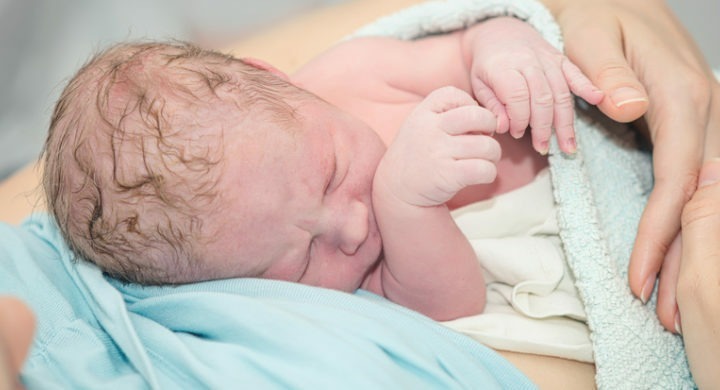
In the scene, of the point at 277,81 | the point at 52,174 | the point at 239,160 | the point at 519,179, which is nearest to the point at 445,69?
the point at 519,179

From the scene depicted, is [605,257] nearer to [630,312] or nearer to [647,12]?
[630,312]

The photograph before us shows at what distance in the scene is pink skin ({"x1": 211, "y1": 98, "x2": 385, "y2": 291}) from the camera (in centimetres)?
97

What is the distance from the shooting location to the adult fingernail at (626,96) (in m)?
1.07

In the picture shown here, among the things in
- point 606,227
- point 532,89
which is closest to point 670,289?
point 606,227

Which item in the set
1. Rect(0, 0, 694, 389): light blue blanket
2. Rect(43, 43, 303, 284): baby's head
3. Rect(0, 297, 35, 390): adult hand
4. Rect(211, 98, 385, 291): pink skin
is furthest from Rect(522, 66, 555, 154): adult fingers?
Rect(0, 297, 35, 390): adult hand

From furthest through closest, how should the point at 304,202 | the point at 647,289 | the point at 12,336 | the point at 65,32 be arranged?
the point at 65,32 → the point at 647,289 → the point at 304,202 → the point at 12,336

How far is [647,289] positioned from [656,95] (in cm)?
32

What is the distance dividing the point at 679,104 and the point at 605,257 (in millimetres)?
285

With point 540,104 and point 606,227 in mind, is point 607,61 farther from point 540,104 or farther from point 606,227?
point 606,227

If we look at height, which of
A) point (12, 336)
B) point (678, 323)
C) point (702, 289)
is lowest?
point (678, 323)

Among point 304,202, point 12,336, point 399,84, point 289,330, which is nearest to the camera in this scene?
point 12,336

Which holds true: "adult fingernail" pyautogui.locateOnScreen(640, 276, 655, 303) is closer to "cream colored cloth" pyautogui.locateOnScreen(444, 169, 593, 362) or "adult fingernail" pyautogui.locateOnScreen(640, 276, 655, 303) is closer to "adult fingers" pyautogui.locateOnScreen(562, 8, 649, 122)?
"cream colored cloth" pyautogui.locateOnScreen(444, 169, 593, 362)

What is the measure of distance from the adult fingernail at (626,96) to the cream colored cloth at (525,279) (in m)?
0.21

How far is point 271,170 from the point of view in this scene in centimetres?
97
